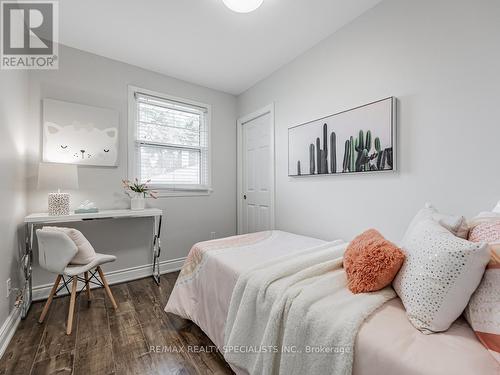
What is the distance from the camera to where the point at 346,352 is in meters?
0.85

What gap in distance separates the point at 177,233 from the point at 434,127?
117 inches

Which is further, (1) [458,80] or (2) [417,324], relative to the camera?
(1) [458,80]

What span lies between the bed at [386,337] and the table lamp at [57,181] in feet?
4.97

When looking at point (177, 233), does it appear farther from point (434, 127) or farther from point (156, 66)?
point (434, 127)

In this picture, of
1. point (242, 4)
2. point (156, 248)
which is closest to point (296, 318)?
point (242, 4)

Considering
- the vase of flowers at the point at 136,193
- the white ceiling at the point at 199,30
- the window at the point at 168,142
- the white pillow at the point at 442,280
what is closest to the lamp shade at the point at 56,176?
the vase of flowers at the point at 136,193

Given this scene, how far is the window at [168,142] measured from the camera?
290 cm

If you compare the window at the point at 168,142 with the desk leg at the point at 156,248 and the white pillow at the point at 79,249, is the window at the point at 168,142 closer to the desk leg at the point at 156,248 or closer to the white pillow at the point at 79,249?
the desk leg at the point at 156,248

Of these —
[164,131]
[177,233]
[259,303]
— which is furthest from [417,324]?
[164,131]

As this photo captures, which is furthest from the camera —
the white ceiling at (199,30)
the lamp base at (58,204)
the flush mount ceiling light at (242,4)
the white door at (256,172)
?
the white door at (256,172)

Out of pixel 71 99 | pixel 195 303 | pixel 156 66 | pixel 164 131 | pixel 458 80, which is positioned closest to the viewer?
pixel 458 80

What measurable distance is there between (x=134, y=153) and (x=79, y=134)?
1.88 feet

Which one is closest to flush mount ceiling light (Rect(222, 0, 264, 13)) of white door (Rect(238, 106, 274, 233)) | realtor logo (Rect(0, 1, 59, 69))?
white door (Rect(238, 106, 274, 233))

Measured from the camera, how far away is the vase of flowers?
8.87 feet
